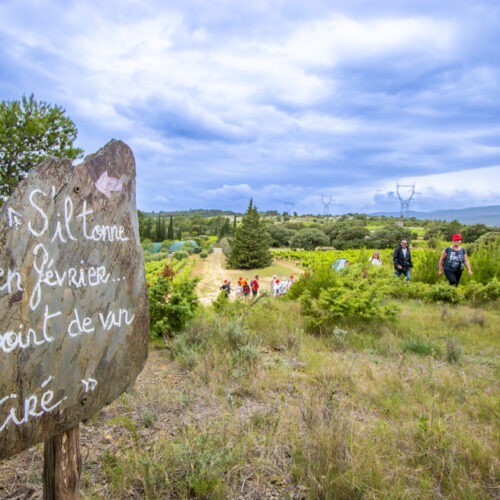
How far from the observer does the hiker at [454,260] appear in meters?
8.55

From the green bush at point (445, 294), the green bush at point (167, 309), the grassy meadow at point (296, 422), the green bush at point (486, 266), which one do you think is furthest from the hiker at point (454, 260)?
the green bush at point (167, 309)

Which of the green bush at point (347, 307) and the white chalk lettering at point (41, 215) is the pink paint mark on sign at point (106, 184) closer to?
the white chalk lettering at point (41, 215)

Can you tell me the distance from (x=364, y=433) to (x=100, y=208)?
101 inches

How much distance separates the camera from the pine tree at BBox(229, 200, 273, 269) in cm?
4522

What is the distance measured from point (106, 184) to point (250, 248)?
1722 inches

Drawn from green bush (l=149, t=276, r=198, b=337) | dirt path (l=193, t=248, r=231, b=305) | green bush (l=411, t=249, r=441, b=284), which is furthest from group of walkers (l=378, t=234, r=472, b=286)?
dirt path (l=193, t=248, r=231, b=305)

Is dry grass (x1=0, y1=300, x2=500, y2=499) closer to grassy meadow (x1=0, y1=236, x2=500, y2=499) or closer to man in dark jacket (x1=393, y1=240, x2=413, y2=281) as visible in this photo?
grassy meadow (x1=0, y1=236, x2=500, y2=499)

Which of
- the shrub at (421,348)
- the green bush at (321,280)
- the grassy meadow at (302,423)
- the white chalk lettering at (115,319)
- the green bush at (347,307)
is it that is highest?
→ the white chalk lettering at (115,319)

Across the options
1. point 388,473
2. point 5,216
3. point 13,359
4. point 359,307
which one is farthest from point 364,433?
point 359,307

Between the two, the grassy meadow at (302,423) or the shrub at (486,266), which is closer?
the grassy meadow at (302,423)

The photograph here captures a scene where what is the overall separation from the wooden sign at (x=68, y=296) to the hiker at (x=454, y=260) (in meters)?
8.49

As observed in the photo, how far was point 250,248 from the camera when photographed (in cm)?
4559

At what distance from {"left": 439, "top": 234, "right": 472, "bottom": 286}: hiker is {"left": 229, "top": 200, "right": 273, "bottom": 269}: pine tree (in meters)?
36.3

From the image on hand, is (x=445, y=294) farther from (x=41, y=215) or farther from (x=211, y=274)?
(x=211, y=274)
